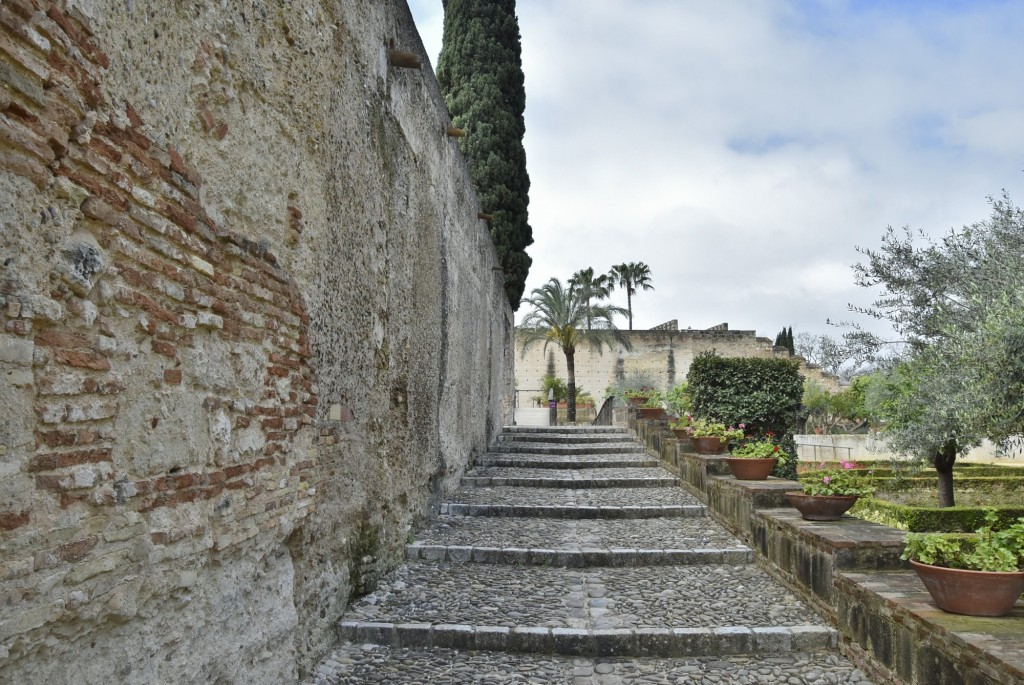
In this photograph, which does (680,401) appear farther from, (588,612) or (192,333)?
(192,333)

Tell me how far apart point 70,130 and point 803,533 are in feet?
13.8

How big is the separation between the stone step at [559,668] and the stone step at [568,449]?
7074mm

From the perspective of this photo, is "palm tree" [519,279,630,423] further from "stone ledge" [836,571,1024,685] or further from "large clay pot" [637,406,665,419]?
"stone ledge" [836,571,1024,685]

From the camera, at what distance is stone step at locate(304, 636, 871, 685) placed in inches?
132

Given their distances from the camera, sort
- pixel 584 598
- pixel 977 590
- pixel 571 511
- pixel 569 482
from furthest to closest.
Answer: pixel 569 482, pixel 571 511, pixel 584 598, pixel 977 590

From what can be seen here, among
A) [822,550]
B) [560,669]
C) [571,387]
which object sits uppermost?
[571,387]

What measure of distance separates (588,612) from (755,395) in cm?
751

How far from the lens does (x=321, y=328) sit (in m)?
3.62

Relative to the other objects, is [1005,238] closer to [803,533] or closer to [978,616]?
[803,533]

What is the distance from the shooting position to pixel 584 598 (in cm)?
439

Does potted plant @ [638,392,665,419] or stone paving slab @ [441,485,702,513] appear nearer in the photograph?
stone paving slab @ [441,485,702,513]

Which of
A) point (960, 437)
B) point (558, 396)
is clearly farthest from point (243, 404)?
point (558, 396)

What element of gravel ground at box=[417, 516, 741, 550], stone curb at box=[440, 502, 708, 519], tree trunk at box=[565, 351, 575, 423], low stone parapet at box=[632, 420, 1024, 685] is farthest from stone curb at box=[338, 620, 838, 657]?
tree trunk at box=[565, 351, 575, 423]

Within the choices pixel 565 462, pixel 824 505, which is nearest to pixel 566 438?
pixel 565 462
